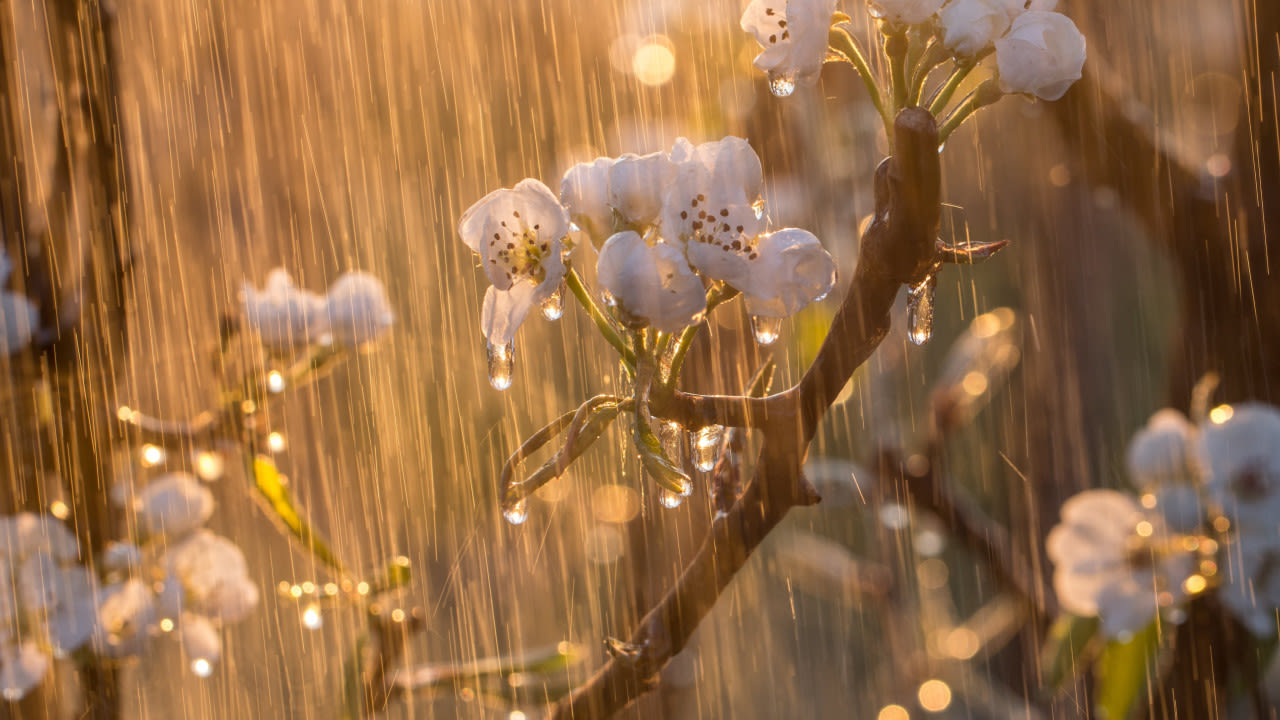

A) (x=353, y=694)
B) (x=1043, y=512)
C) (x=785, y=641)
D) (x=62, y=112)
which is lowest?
(x=785, y=641)

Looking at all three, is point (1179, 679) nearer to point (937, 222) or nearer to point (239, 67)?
point (937, 222)

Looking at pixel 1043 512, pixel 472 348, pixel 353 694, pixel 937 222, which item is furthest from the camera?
pixel 472 348

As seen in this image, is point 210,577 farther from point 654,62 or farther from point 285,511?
point 654,62

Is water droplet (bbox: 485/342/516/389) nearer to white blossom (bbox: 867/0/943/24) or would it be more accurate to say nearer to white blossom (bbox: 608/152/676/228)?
white blossom (bbox: 608/152/676/228)

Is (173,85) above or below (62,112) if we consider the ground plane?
above

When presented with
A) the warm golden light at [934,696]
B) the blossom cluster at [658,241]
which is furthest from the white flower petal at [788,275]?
the warm golden light at [934,696]

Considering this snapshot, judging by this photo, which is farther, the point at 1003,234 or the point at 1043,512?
the point at 1003,234

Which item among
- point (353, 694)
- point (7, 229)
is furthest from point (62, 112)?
point (353, 694)
